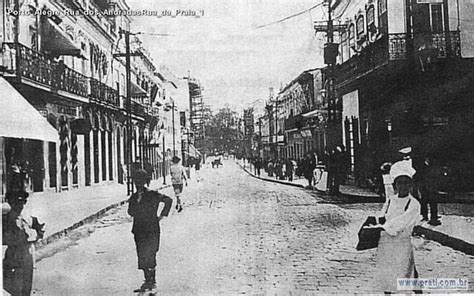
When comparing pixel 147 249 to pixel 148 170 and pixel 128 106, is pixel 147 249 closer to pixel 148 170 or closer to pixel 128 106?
pixel 148 170

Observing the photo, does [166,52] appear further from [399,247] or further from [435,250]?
[435,250]

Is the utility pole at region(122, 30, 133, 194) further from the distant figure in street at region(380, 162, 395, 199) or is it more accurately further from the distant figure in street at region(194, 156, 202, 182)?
the distant figure in street at region(380, 162, 395, 199)

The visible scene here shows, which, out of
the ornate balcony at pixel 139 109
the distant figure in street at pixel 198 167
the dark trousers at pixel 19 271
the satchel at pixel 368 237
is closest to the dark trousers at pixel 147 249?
the dark trousers at pixel 19 271

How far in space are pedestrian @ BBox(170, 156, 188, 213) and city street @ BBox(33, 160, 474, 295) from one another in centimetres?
8

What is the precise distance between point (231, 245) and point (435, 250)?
1205 millimetres

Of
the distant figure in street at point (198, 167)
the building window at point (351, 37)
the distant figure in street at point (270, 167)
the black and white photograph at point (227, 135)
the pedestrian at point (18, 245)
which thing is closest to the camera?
the pedestrian at point (18, 245)

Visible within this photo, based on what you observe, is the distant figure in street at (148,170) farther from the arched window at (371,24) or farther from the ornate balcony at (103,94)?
the arched window at (371,24)

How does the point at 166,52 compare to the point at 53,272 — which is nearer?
the point at 53,272

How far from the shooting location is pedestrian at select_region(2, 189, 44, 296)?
8.80 ft

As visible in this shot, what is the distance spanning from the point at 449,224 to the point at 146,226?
1.82m

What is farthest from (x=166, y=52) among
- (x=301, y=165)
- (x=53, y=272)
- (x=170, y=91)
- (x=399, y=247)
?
(x=399, y=247)

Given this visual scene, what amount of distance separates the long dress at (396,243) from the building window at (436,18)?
1.17m

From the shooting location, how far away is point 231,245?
128 inches

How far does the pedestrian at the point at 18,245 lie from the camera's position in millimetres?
2682
